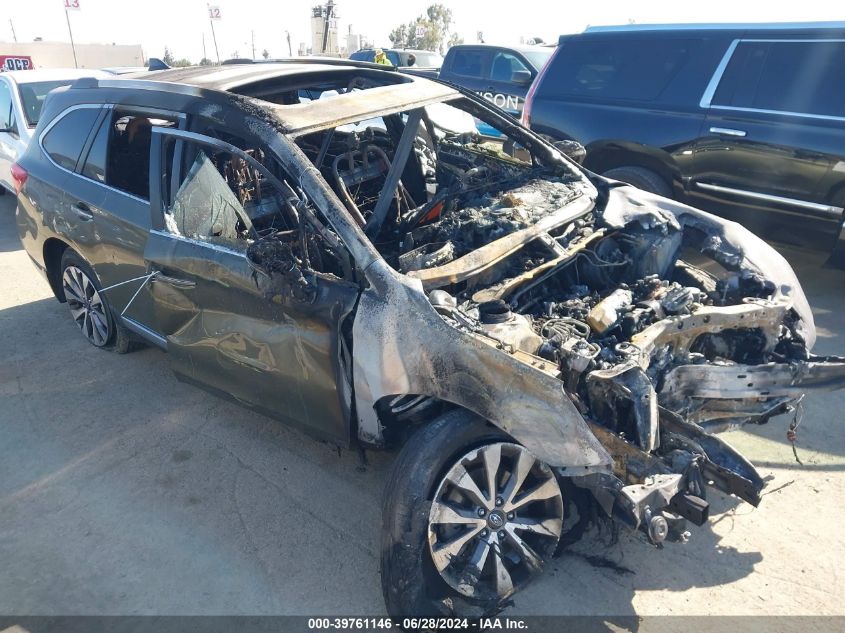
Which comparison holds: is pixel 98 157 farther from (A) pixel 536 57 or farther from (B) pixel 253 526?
(A) pixel 536 57

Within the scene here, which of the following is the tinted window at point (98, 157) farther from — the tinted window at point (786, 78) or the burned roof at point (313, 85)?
the tinted window at point (786, 78)

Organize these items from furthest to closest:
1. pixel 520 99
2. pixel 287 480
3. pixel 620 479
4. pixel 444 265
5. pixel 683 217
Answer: pixel 520 99, pixel 683 217, pixel 287 480, pixel 444 265, pixel 620 479

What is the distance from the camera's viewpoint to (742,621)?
97.9 inches

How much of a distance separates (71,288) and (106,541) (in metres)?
2.35

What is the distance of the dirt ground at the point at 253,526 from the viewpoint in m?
2.64

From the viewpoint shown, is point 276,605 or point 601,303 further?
point 601,303

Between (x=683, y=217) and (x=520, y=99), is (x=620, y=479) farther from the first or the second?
(x=520, y=99)

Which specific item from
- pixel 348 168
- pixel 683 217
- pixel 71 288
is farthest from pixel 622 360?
pixel 71 288

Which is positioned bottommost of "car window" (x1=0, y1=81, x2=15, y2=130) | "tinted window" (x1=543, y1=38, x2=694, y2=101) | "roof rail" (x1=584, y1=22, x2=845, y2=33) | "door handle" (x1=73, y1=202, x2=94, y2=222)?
→ "car window" (x1=0, y1=81, x2=15, y2=130)

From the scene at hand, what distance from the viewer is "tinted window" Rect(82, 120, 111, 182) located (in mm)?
3924

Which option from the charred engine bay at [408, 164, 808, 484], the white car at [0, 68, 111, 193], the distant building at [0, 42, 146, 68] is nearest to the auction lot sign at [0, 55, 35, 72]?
the distant building at [0, 42, 146, 68]

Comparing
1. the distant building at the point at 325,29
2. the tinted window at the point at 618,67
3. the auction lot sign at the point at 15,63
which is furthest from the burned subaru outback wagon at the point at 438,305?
the auction lot sign at the point at 15,63

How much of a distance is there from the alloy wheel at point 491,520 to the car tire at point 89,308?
2810 mm

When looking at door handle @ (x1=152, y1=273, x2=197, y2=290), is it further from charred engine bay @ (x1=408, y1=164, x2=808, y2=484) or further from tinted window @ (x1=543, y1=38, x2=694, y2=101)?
tinted window @ (x1=543, y1=38, x2=694, y2=101)
